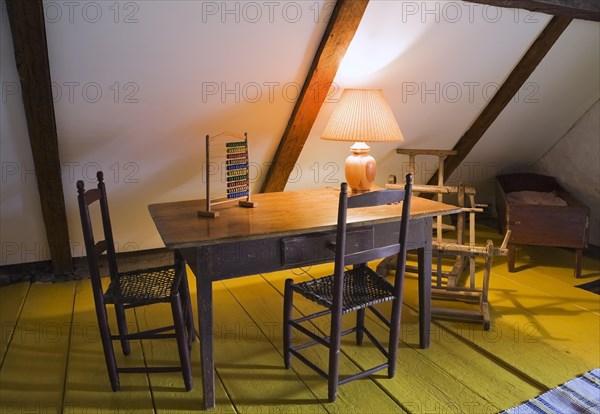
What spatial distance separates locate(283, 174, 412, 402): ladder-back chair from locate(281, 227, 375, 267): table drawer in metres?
0.03

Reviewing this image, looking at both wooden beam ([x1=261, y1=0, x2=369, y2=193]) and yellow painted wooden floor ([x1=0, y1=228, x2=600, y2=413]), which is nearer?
yellow painted wooden floor ([x1=0, y1=228, x2=600, y2=413])

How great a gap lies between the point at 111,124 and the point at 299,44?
1.15 meters

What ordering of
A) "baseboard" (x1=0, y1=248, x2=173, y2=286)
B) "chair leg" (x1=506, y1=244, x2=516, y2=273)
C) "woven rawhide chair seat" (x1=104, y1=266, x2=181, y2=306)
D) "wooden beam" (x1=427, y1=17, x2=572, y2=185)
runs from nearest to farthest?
"woven rawhide chair seat" (x1=104, y1=266, x2=181, y2=306) < "wooden beam" (x1=427, y1=17, x2=572, y2=185) < "baseboard" (x1=0, y1=248, x2=173, y2=286) < "chair leg" (x1=506, y1=244, x2=516, y2=273)

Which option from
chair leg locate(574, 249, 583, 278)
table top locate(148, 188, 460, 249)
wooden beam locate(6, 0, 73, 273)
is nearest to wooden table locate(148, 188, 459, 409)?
table top locate(148, 188, 460, 249)

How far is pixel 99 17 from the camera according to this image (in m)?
2.26

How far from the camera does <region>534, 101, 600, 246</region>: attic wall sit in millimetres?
4086

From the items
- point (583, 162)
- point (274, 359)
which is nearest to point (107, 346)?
point (274, 359)

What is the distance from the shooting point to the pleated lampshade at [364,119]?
2623 millimetres

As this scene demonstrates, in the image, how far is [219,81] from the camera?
2.80 meters

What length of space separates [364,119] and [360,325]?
1.09 m

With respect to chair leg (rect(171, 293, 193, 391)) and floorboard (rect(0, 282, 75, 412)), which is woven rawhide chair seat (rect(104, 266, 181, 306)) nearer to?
chair leg (rect(171, 293, 193, 391))

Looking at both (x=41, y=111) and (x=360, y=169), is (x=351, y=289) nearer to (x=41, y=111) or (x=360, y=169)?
(x=360, y=169)

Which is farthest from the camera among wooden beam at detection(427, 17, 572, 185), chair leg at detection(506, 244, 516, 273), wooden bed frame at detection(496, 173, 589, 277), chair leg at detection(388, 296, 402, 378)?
chair leg at detection(506, 244, 516, 273)

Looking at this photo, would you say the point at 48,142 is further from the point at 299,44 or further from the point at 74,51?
the point at 299,44
